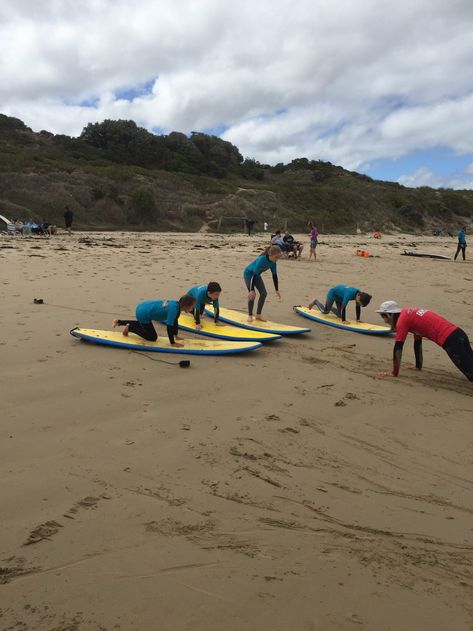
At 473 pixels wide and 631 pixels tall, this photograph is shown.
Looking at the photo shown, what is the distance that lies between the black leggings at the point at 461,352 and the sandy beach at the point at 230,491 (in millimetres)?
186

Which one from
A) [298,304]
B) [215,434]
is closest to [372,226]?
[298,304]

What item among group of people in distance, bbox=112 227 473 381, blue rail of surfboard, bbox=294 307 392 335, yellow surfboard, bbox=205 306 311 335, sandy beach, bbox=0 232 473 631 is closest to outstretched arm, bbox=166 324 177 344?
group of people in distance, bbox=112 227 473 381

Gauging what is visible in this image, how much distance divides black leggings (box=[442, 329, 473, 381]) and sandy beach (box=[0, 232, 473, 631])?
19 centimetres

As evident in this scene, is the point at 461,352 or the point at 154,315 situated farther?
the point at 154,315

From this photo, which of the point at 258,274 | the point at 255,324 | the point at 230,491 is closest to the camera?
the point at 230,491

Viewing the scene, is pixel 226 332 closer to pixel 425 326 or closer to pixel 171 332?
pixel 171 332

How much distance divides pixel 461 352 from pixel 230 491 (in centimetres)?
368

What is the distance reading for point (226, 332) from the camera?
7355 millimetres

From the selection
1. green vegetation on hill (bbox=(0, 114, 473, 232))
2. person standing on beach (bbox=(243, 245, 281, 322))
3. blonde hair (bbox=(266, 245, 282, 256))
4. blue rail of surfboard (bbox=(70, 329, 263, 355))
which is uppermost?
green vegetation on hill (bbox=(0, 114, 473, 232))

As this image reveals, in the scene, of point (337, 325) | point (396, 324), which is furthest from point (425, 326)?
point (337, 325)

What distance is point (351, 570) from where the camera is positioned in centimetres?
256

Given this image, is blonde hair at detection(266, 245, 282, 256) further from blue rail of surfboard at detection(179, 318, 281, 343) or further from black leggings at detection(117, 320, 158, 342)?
black leggings at detection(117, 320, 158, 342)

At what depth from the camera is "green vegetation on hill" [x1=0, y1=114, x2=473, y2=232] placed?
30500 mm

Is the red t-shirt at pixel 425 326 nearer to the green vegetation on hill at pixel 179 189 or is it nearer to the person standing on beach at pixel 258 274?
the person standing on beach at pixel 258 274
